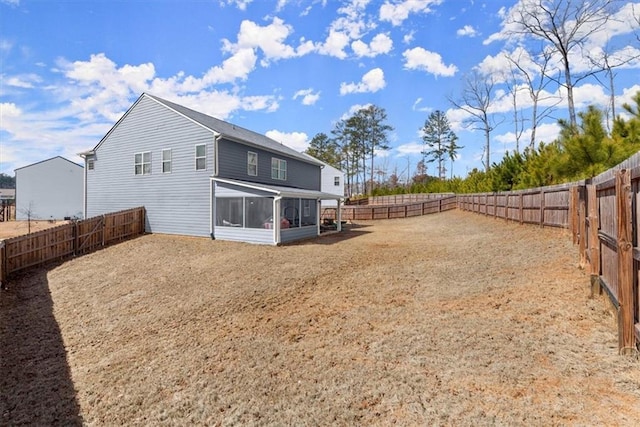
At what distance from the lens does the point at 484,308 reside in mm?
5078

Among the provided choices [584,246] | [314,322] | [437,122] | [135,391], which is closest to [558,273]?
[584,246]

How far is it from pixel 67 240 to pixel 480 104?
125 ft

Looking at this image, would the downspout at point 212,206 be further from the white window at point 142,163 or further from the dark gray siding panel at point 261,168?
the white window at point 142,163

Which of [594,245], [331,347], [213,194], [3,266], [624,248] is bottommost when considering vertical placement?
[331,347]

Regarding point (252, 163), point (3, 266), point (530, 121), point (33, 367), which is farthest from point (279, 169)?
point (530, 121)

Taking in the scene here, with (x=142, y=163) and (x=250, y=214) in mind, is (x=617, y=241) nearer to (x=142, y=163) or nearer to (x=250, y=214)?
(x=250, y=214)

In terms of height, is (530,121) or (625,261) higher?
(530,121)

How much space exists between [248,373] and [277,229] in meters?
9.01

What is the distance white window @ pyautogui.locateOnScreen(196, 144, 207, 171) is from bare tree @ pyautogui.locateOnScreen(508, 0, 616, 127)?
70.0ft

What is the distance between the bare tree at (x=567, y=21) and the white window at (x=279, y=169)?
17763mm

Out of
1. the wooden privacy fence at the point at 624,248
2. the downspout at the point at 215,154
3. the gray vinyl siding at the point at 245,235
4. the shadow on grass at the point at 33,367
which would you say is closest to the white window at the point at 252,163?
the downspout at the point at 215,154

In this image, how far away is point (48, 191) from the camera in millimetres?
32281

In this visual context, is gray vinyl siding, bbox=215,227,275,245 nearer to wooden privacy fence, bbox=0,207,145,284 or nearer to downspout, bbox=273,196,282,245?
downspout, bbox=273,196,282,245

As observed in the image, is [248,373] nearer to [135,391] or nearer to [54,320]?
[135,391]
